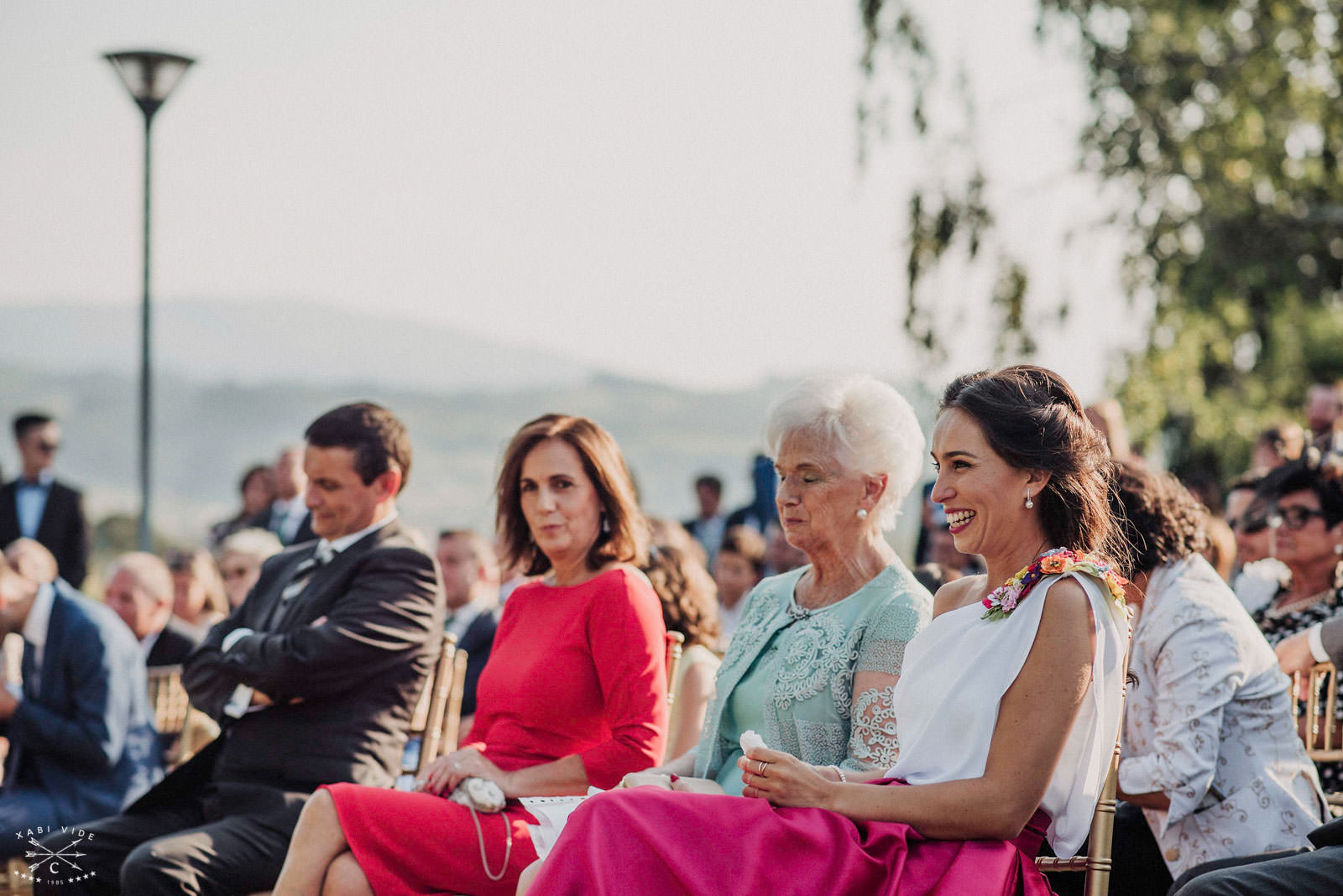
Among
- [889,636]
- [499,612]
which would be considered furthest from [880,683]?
[499,612]

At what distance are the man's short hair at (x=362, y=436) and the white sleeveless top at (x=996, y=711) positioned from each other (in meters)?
2.17

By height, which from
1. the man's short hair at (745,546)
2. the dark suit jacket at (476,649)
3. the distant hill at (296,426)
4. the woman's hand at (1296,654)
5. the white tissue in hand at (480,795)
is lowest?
the distant hill at (296,426)

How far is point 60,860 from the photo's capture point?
414 cm

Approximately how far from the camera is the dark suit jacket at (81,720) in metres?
4.65

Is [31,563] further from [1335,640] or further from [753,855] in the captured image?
[1335,640]

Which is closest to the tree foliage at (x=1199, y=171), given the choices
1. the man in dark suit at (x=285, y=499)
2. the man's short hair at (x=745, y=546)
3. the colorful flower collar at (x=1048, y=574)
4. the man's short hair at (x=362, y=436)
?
the man's short hair at (x=745, y=546)

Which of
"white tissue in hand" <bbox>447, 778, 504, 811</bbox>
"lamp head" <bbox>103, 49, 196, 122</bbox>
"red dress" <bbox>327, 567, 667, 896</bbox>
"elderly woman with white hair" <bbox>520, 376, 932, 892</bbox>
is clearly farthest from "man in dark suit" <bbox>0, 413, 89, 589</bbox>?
"elderly woman with white hair" <bbox>520, 376, 932, 892</bbox>

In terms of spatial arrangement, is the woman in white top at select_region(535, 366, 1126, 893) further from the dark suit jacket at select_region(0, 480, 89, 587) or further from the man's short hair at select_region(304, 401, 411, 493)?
the dark suit jacket at select_region(0, 480, 89, 587)

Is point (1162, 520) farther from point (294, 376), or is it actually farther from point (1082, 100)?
point (294, 376)

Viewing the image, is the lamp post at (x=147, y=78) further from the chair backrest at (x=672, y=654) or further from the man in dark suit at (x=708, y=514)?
the chair backrest at (x=672, y=654)

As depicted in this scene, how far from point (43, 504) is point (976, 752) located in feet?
30.0

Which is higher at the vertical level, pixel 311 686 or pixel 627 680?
pixel 627 680

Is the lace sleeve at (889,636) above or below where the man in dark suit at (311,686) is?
above

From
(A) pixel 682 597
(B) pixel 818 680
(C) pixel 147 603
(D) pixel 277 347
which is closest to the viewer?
(B) pixel 818 680
